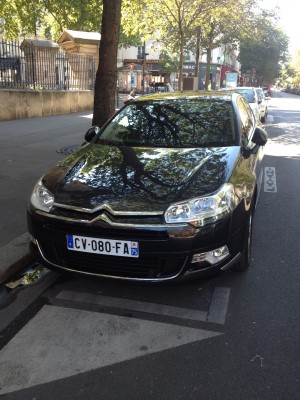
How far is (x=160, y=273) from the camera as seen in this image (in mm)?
3039

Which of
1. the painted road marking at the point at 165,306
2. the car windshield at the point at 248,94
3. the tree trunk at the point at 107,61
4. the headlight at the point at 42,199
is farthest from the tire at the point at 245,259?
the car windshield at the point at 248,94

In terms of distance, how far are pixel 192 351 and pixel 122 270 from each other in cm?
75

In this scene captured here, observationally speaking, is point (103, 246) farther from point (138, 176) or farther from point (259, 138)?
point (259, 138)

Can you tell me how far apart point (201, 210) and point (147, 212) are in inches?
15.4

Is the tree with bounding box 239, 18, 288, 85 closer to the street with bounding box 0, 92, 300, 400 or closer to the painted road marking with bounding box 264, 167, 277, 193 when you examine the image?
the painted road marking with bounding box 264, 167, 277, 193

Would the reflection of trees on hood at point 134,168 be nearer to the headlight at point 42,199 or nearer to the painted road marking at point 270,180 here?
the headlight at point 42,199

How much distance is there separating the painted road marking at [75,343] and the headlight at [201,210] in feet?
2.55

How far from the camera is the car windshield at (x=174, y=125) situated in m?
4.18

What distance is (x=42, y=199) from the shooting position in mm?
3371

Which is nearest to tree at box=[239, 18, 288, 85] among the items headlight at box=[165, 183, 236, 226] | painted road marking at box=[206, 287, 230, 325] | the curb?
the curb

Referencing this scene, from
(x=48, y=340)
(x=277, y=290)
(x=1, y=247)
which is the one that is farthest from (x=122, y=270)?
(x=1, y=247)

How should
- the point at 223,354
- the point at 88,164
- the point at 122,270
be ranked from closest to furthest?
the point at 223,354, the point at 122,270, the point at 88,164

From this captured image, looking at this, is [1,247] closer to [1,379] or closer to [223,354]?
[1,379]

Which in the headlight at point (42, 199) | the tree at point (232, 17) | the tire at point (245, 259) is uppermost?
the tree at point (232, 17)
